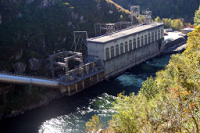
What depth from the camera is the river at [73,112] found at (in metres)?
46.3

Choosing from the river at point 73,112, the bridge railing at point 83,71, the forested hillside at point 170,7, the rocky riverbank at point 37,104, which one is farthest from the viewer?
the forested hillside at point 170,7

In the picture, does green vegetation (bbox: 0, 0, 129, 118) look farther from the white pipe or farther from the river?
the river

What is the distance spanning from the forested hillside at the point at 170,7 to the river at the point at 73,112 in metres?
113

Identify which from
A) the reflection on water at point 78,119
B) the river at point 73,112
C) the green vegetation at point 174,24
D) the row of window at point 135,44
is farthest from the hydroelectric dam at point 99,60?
the green vegetation at point 174,24

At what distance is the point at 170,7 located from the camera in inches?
6836

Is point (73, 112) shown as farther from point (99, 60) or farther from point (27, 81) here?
point (99, 60)

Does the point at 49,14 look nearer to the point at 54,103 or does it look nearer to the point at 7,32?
the point at 7,32

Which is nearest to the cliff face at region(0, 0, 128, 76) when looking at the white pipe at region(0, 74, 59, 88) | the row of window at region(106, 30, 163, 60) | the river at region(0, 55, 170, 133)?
the white pipe at region(0, 74, 59, 88)

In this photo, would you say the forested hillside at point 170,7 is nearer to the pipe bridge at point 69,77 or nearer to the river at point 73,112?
the pipe bridge at point 69,77

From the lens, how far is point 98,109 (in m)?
53.3

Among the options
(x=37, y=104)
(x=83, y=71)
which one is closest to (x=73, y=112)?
(x=37, y=104)

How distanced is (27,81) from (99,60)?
26.7 metres

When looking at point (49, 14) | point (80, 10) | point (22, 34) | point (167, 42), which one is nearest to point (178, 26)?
point (167, 42)

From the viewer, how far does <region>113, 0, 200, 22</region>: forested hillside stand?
169 metres
